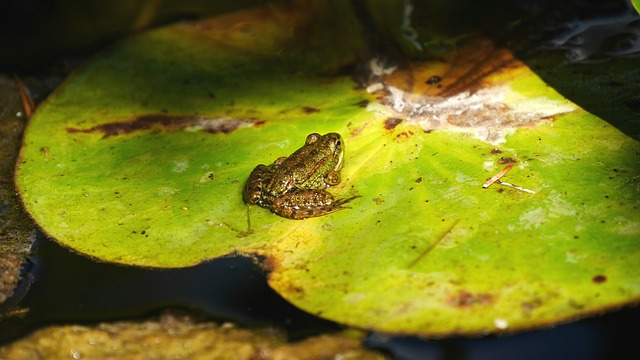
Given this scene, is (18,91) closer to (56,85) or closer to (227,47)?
(56,85)

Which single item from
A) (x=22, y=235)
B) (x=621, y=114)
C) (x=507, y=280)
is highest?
(x=621, y=114)

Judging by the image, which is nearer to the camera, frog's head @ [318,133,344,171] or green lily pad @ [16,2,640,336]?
green lily pad @ [16,2,640,336]

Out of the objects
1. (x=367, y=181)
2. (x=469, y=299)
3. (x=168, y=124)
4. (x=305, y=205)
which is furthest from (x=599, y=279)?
(x=168, y=124)

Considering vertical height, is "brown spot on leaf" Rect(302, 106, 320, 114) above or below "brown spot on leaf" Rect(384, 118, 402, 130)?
below

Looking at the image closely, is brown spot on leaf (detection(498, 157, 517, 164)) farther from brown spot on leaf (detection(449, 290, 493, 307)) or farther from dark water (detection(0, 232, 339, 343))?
dark water (detection(0, 232, 339, 343))

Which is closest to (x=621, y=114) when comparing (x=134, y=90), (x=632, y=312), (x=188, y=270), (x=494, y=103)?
(x=494, y=103)

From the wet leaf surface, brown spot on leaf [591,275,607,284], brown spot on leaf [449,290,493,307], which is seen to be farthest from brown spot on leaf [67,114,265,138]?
brown spot on leaf [591,275,607,284]

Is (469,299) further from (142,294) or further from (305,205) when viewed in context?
(142,294)
